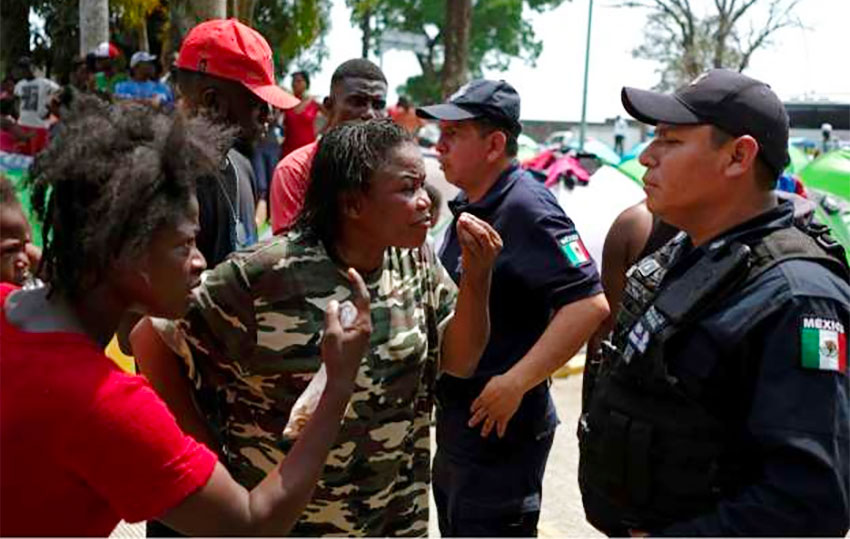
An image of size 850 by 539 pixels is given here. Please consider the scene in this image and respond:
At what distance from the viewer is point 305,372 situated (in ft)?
7.08

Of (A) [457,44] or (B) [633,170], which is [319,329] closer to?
(B) [633,170]

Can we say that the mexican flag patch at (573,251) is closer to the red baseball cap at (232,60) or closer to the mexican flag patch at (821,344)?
the red baseball cap at (232,60)

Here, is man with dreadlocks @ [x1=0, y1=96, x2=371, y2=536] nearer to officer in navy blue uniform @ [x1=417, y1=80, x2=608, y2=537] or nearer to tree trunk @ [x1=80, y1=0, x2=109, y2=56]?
officer in navy blue uniform @ [x1=417, y1=80, x2=608, y2=537]

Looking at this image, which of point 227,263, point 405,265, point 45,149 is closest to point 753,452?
point 405,265

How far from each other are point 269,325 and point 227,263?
0.57ft

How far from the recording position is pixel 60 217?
5.23 ft

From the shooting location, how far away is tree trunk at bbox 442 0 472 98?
1545cm

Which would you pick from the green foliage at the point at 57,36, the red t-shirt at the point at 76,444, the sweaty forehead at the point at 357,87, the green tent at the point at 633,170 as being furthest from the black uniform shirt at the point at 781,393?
the green tent at the point at 633,170

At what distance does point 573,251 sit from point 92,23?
513cm

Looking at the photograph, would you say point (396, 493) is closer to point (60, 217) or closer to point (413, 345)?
point (413, 345)

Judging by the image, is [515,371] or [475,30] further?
[475,30]

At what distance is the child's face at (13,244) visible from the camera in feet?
8.84

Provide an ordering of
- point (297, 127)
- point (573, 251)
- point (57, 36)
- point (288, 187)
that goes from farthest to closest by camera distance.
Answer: point (297, 127), point (57, 36), point (288, 187), point (573, 251)

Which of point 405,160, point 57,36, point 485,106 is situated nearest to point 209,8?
point 485,106
